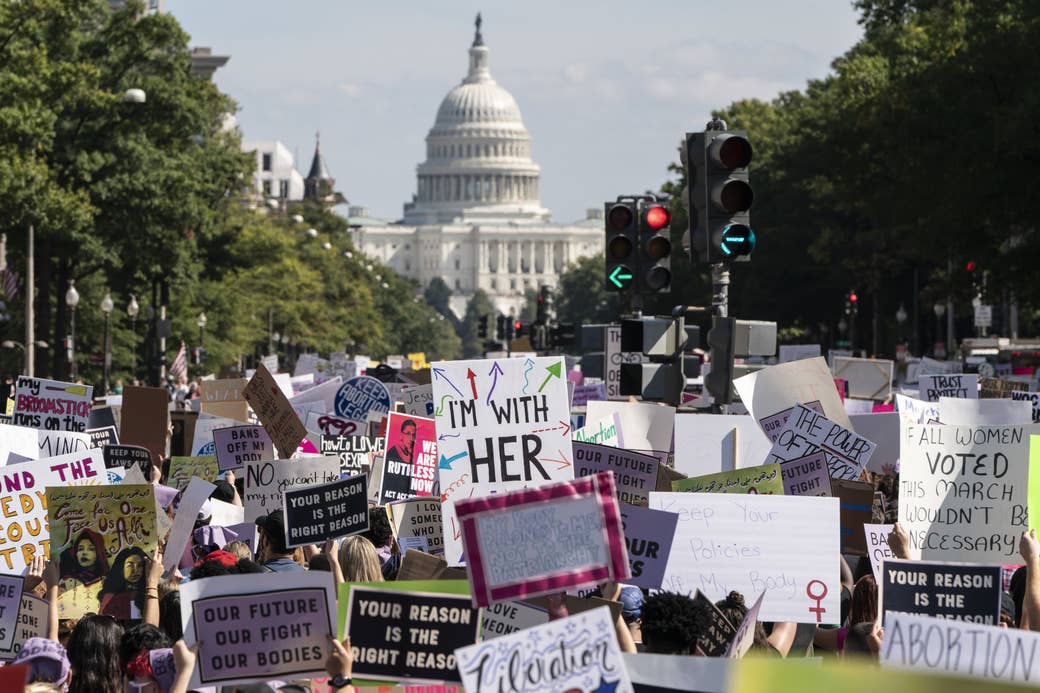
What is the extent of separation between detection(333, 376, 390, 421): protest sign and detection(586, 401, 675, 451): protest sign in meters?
3.37

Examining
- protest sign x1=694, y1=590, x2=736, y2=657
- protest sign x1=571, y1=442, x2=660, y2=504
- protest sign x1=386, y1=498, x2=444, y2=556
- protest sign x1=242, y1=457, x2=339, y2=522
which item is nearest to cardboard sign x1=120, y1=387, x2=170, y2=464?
protest sign x1=242, y1=457, x2=339, y2=522

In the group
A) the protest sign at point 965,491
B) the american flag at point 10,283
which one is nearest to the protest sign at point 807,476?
the protest sign at point 965,491

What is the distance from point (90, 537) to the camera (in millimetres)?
9055

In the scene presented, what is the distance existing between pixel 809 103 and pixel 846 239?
872 cm

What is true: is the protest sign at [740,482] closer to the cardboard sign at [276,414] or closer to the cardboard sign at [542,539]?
the cardboard sign at [542,539]

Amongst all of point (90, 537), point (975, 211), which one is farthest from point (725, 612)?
point (975, 211)

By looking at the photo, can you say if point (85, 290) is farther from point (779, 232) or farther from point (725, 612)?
point (725, 612)

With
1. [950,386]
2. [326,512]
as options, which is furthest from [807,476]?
[950,386]

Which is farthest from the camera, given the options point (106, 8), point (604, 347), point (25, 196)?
point (106, 8)

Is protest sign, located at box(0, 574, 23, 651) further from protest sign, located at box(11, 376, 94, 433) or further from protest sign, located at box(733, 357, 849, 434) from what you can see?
protest sign, located at box(11, 376, 94, 433)

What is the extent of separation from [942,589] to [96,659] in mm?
3093

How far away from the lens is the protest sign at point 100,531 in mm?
8938

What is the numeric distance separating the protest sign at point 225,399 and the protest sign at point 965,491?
36.6 ft

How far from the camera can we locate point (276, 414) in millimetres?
14586
